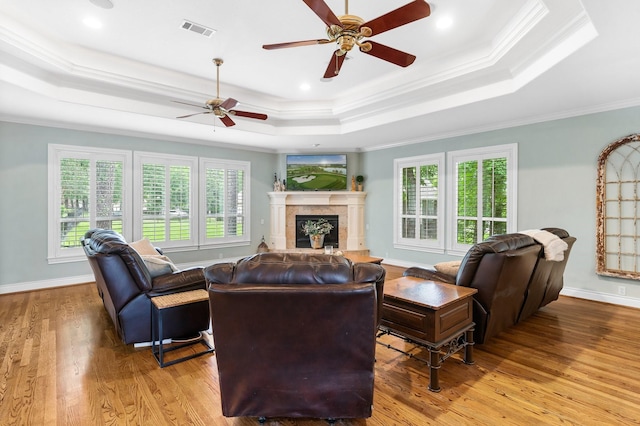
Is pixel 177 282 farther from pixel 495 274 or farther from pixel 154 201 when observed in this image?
pixel 154 201

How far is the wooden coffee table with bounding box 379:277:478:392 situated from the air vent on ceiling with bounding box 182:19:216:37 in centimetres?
331

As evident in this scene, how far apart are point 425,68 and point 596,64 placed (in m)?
1.88

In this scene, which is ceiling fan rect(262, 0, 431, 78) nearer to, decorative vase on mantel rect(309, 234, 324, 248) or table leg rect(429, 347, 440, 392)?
table leg rect(429, 347, 440, 392)

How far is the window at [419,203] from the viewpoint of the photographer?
6.51 m

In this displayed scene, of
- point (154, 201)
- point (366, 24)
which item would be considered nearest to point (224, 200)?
point (154, 201)

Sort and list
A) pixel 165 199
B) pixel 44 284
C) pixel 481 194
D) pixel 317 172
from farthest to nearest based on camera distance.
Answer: pixel 317 172, pixel 165 199, pixel 481 194, pixel 44 284

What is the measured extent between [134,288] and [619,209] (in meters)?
6.09

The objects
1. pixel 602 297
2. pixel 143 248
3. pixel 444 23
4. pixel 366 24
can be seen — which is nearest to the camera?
pixel 366 24

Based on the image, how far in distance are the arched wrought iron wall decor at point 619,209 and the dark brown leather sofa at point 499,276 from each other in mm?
1873

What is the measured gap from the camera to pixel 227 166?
24.2 feet

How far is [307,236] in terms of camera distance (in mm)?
7988

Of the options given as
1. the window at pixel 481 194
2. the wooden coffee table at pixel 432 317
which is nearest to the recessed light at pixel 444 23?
the wooden coffee table at pixel 432 317

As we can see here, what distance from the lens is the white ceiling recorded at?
123 inches

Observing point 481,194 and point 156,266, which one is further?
point 481,194
